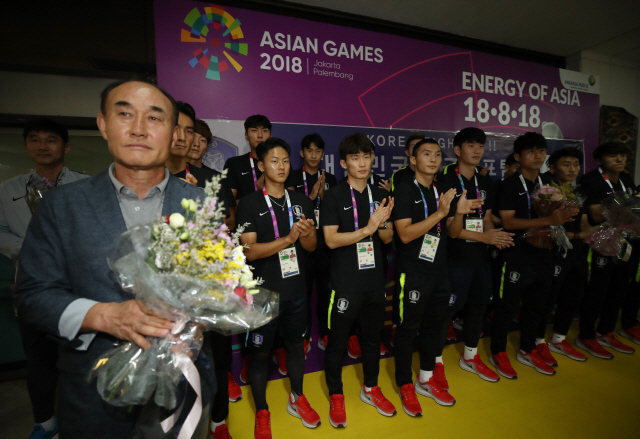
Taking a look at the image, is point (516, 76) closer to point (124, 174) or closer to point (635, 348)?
point (635, 348)

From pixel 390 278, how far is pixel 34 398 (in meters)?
3.05

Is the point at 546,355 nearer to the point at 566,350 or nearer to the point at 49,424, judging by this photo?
the point at 566,350

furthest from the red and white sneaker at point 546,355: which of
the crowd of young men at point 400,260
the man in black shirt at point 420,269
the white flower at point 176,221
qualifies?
the white flower at point 176,221

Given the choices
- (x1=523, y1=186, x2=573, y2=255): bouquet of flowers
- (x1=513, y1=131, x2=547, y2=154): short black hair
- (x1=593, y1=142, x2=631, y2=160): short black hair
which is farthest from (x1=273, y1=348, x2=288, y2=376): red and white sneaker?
(x1=593, y1=142, x2=631, y2=160): short black hair

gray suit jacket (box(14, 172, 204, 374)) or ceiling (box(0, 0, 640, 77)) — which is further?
ceiling (box(0, 0, 640, 77))

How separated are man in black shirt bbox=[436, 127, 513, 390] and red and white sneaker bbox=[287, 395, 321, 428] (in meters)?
1.09

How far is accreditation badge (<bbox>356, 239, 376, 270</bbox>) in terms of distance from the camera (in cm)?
213

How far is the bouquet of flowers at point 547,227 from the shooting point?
8.21 feet

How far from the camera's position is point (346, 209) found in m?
2.15

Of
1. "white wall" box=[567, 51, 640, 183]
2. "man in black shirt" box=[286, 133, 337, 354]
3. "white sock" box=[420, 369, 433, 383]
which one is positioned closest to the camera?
"white sock" box=[420, 369, 433, 383]

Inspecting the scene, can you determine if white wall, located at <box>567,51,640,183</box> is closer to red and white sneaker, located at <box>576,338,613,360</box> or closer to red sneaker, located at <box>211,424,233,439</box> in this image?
red and white sneaker, located at <box>576,338,613,360</box>

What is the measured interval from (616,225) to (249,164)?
3.40m

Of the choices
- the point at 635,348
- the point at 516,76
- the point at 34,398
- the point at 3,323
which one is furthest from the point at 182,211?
the point at 516,76

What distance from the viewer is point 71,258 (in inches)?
38.6
